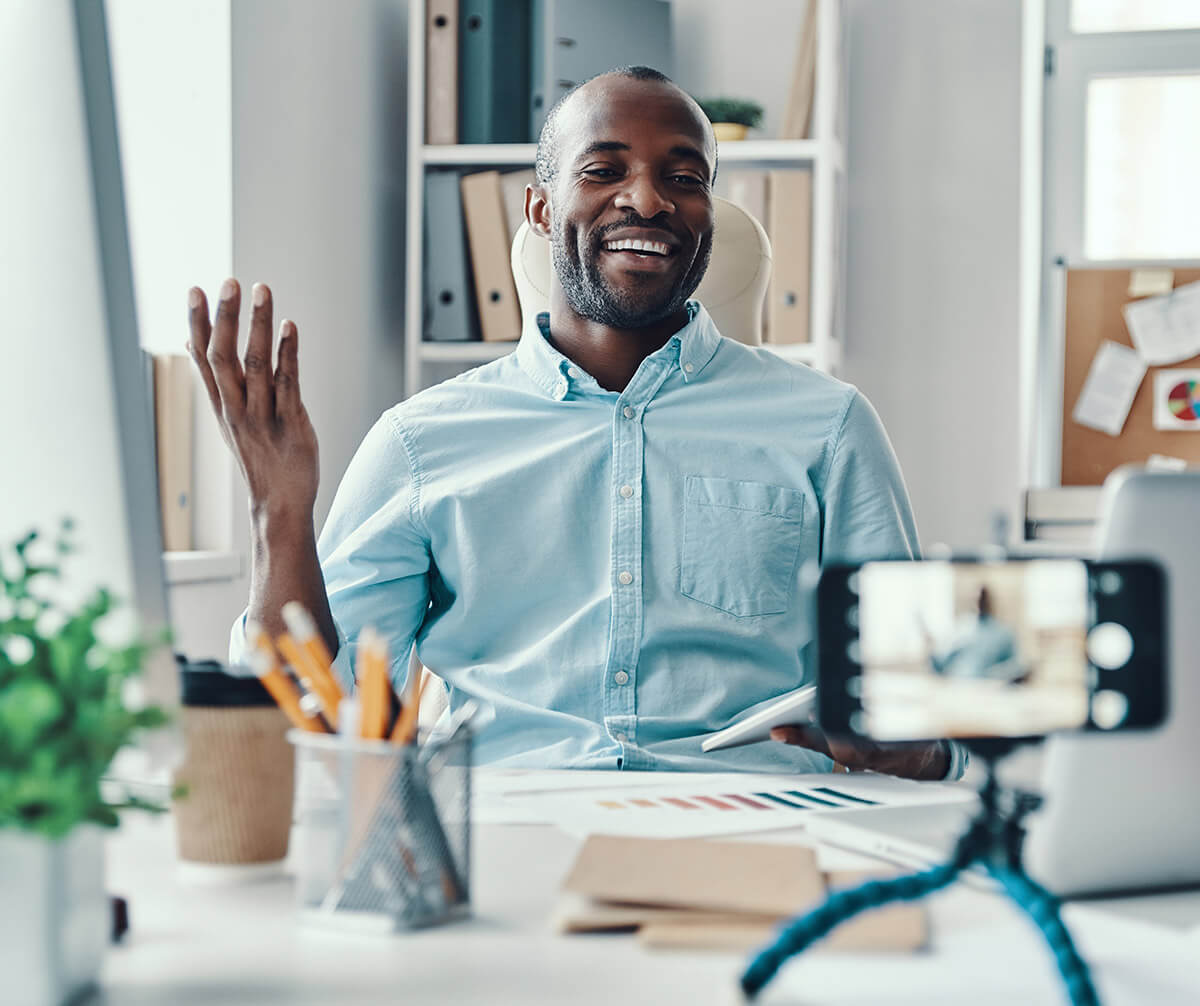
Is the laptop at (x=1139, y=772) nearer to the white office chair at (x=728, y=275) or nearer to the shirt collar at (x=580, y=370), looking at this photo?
the shirt collar at (x=580, y=370)

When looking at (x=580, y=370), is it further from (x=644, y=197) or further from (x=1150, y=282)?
(x=1150, y=282)

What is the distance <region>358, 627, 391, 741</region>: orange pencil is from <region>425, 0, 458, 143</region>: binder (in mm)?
2234

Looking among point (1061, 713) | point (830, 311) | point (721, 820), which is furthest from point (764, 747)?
point (830, 311)

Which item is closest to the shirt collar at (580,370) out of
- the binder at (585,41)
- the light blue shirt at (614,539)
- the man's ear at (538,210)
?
the light blue shirt at (614,539)

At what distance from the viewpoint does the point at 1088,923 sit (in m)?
0.65

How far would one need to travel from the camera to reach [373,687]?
0.64 m

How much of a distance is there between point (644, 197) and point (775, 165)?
136 centimetres

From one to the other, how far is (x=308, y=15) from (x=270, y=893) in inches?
80.3

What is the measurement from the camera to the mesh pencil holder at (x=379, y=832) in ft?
2.03

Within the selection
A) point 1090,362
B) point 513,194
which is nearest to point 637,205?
point 513,194

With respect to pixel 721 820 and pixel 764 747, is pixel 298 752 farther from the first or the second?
pixel 764 747

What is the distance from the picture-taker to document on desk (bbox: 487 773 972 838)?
86 cm

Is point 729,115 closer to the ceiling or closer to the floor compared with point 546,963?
closer to the ceiling

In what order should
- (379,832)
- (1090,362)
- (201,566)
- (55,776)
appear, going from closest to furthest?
1. (55,776)
2. (379,832)
3. (201,566)
4. (1090,362)
